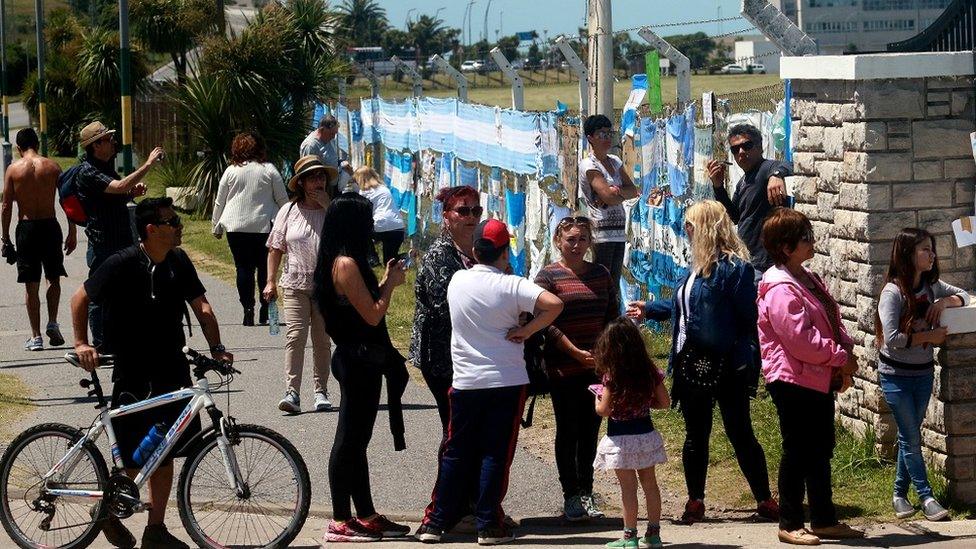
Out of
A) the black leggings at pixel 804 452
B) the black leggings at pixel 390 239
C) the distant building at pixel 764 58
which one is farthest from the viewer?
the black leggings at pixel 390 239

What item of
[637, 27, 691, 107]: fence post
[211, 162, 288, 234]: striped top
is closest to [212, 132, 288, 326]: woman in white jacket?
[211, 162, 288, 234]: striped top

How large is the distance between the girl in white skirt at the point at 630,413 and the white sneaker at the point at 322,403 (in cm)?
363

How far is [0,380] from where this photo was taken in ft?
37.6

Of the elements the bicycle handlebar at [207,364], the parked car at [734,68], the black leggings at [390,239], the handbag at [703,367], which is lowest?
the handbag at [703,367]

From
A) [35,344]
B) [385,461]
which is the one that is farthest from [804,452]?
[35,344]

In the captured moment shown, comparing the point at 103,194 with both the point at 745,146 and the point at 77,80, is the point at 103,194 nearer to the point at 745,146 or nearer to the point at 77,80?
the point at 745,146

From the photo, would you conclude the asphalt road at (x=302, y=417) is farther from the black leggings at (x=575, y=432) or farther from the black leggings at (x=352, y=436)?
the black leggings at (x=352, y=436)

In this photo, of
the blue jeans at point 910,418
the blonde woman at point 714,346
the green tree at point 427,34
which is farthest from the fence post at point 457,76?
the green tree at point 427,34

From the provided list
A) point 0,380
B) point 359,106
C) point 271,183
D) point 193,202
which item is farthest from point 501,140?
point 193,202

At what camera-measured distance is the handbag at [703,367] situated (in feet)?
23.7

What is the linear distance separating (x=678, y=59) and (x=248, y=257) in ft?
15.0

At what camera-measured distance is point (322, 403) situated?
10094 mm

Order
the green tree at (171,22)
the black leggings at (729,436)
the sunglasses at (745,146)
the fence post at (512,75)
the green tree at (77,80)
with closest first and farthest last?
the black leggings at (729,436) → the sunglasses at (745,146) → the fence post at (512,75) → the green tree at (171,22) → the green tree at (77,80)

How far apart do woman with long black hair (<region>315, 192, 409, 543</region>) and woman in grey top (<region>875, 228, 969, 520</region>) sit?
97.3 inches
